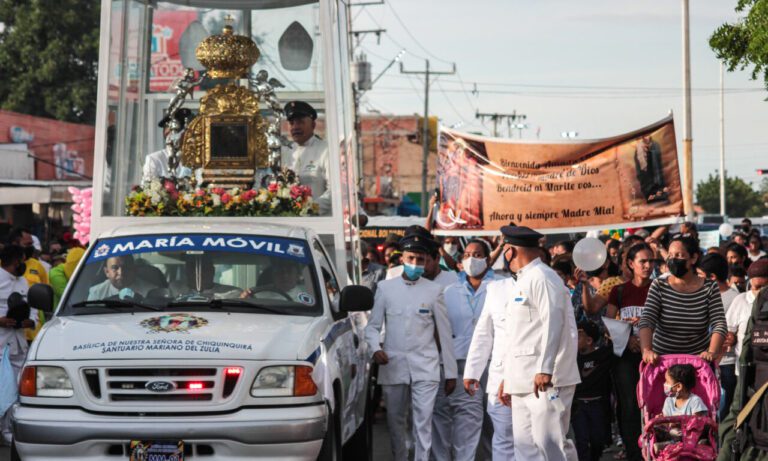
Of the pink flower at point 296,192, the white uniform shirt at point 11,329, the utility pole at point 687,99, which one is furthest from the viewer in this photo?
the utility pole at point 687,99

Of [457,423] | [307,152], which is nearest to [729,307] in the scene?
[457,423]

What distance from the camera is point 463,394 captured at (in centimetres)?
1116

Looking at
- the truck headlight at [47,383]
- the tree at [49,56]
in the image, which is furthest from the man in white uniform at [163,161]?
the tree at [49,56]

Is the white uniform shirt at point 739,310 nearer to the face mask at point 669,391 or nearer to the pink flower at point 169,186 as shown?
the face mask at point 669,391

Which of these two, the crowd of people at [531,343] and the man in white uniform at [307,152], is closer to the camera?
the crowd of people at [531,343]

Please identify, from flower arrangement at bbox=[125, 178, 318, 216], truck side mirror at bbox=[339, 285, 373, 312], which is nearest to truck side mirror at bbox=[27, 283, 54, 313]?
truck side mirror at bbox=[339, 285, 373, 312]

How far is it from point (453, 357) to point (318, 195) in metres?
2.35

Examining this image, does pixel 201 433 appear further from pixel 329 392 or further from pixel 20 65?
pixel 20 65

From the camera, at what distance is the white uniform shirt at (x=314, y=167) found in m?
12.3

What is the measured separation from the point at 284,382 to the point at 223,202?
4303 millimetres

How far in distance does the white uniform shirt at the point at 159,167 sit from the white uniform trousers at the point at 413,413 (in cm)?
341

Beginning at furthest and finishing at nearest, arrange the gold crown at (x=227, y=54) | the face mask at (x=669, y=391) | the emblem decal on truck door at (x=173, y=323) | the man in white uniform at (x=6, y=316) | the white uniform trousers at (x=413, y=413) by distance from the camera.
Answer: the gold crown at (x=227, y=54), the man in white uniform at (x=6, y=316), the white uniform trousers at (x=413, y=413), the face mask at (x=669, y=391), the emblem decal on truck door at (x=173, y=323)

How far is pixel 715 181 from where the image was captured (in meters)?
114

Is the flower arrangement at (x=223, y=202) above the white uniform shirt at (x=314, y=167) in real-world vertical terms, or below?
below
